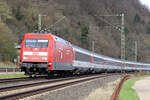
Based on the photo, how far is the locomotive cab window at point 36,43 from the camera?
22703 millimetres

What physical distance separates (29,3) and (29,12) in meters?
6.55

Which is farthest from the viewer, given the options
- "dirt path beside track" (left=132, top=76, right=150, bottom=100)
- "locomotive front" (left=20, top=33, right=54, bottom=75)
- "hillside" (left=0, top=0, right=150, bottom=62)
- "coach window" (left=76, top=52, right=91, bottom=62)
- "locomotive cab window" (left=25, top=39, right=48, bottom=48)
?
"hillside" (left=0, top=0, right=150, bottom=62)

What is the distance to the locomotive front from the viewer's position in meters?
21.7

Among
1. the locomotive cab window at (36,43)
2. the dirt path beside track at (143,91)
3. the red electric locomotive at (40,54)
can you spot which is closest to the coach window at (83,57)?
the dirt path beside track at (143,91)

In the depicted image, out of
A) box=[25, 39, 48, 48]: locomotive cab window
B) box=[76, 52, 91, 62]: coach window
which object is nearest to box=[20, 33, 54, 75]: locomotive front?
box=[25, 39, 48, 48]: locomotive cab window

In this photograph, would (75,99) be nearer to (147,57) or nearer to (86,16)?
(147,57)

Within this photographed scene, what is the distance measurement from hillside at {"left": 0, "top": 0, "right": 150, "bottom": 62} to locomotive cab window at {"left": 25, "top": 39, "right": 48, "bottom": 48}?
38771 mm

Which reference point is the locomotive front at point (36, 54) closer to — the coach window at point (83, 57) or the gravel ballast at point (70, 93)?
the gravel ballast at point (70, 93)

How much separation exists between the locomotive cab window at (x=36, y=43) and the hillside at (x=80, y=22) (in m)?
38.8

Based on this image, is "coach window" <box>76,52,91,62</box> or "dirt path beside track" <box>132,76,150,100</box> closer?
"dirt path beside track" <box>132,76,150,100</box>

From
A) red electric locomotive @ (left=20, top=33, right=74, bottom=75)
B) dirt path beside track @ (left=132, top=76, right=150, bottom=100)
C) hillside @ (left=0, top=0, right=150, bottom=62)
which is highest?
hillside @ (left=0, top=0, right=150, bottom=62)

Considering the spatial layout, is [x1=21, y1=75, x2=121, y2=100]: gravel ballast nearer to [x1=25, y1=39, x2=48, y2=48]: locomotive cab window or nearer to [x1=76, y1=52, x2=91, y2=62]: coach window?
[x1=25, y1=39, x2=48, y2=48]: locomotive cab window

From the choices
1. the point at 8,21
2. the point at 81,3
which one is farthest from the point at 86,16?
the point at 8,21

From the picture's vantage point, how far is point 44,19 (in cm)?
8075
